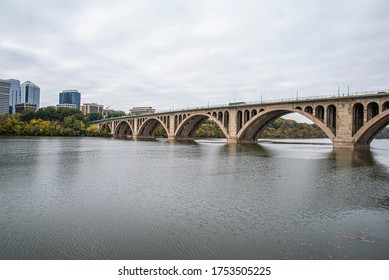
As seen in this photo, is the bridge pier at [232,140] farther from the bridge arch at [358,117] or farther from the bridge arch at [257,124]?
the bridge arch at [358,117]

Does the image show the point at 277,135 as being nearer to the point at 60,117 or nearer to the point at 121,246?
the point at 60,117

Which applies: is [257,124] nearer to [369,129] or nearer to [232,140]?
[232,140]

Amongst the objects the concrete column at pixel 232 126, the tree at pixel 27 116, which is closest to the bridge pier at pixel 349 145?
the concrete column at pixel 232 126

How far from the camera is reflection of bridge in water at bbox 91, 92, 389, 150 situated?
47969 millimetres

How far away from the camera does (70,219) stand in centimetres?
1080

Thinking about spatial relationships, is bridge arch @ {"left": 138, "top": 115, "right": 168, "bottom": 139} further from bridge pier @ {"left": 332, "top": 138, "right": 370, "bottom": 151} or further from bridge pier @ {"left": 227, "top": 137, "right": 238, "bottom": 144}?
bridge pier @ {"left": 332, "top": 138, "right": 370, "bottom": 151}

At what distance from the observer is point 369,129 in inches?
1909

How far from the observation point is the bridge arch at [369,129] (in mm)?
45819

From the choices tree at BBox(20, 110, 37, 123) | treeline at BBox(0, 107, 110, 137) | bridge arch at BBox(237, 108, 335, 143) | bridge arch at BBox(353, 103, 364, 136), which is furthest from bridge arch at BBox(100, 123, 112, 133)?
bridge arch at BBox(353, 103, 364, 136)

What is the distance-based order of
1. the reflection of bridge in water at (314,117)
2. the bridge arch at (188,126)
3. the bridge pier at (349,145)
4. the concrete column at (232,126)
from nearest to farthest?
1. the reflection of bridge in water at (314,117)
2. the bridge pier at (349,145)
3. the concrete column at (232,126)
4. the bridge arch at (188,126)
